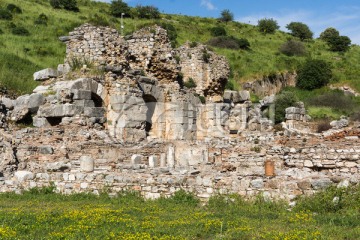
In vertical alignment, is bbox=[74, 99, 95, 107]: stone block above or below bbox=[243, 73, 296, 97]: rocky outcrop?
below

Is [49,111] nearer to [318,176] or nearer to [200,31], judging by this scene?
[318,176]

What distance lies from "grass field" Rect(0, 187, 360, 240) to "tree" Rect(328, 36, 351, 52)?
59388mm

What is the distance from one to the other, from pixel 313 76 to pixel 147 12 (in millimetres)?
25097

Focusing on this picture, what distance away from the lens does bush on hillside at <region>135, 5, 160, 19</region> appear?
62.1 metres

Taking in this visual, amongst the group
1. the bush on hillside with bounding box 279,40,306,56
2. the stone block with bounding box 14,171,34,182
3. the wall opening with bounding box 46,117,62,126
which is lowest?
the stone block with bounding box 14,171,34,182

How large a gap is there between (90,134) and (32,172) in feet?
9.88

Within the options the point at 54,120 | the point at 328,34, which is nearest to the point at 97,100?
the point at 54,120

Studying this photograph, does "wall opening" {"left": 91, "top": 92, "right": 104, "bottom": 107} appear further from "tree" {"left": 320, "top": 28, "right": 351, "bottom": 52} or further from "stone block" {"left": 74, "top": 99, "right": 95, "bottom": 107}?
"tree" {"left": 320, "top": 28, "right": 351, "bottom": 52}

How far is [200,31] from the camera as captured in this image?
6094 centimetres

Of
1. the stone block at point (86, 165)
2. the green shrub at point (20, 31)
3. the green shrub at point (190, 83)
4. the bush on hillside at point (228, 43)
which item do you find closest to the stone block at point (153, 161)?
the stone block at point (86, 165)

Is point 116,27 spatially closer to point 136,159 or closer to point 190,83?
point 190,83

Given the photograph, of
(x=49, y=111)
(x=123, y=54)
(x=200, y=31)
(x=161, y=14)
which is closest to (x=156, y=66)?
(x=123, y=54)

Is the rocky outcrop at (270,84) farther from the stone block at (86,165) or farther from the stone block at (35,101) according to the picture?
the stone block at (86,165)

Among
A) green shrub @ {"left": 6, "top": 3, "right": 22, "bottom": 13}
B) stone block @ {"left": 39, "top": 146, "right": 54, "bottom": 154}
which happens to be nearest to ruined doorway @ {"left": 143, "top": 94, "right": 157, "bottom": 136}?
stone block @ {"left": 39, "top": 146, "right": 54, "bottom": 154}
